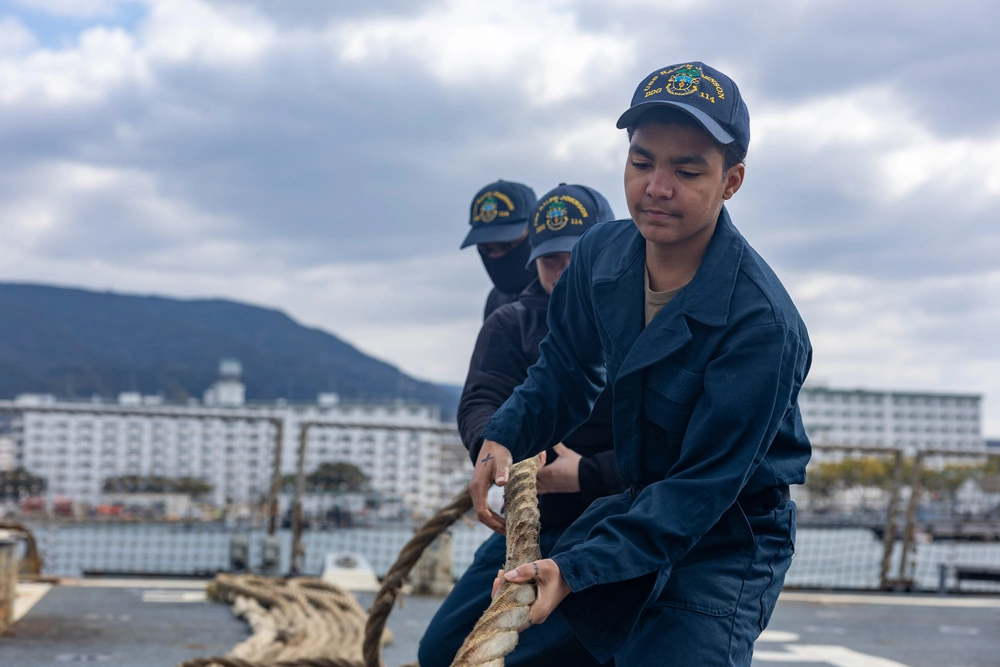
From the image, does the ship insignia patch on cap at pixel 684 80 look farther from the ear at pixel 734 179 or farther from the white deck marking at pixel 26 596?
the white deck marking at pixel 26 596

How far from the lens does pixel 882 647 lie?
5.89 meters

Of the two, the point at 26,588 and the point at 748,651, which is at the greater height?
the point at 748,651

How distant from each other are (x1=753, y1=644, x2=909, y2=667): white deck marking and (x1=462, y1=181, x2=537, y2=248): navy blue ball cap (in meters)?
2.76

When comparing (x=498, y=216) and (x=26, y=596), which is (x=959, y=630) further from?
(x=26, y=596)

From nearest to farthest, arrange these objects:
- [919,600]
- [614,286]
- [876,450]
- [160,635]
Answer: [614,286] → [160,635] → [919,600] → [876,450]

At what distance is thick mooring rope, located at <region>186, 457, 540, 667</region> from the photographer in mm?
1781

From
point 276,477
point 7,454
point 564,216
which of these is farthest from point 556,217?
point 7,454

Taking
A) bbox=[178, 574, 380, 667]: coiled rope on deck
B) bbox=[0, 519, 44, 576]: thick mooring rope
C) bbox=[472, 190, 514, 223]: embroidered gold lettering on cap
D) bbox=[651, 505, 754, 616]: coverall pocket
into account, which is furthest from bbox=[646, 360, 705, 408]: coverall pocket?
bbox=[0, 519, 44, 576]: thick mooring rope

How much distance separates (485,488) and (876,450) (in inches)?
322

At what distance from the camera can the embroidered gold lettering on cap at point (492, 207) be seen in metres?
3.84

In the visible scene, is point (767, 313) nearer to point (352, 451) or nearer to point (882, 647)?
point (882, 647)

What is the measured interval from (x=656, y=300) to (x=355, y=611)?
171 inches

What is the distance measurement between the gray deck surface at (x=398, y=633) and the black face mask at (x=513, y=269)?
2242 mm

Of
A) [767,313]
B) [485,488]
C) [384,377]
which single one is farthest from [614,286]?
[384,377]
